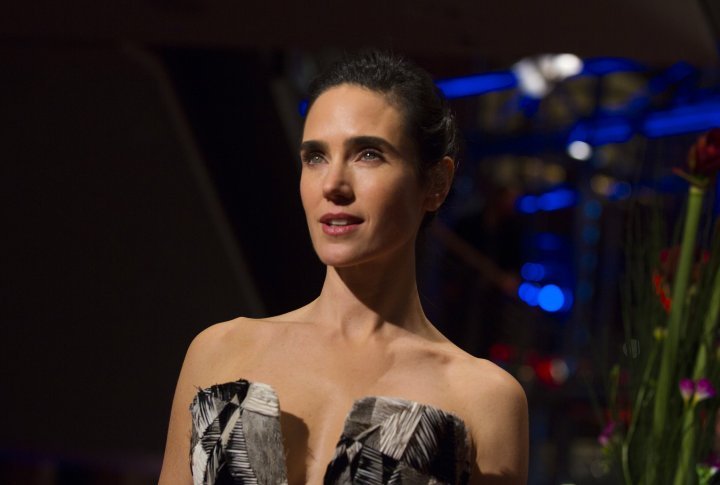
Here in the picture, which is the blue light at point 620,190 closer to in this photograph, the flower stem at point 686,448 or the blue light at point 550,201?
the blue light at point 550,201

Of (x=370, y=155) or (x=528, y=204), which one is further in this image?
(x=528, y=204)

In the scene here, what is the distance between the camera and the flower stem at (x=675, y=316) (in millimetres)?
1700

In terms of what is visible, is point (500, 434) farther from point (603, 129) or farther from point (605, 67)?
point (605, 67)

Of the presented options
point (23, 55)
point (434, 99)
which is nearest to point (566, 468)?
point (23, 55)

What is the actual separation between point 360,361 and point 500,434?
194 mm

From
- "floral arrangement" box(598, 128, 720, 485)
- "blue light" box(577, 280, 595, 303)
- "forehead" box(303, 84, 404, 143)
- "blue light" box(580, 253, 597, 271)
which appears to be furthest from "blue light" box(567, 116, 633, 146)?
"forehead" box(303, 84, 404, 143)

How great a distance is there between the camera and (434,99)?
1527 millimetres

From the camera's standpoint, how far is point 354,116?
143 centimetres

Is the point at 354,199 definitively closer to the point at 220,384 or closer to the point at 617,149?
the point at 220,384

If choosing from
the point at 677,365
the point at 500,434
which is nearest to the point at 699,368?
the point at 677,365

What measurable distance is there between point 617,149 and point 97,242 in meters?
6.02

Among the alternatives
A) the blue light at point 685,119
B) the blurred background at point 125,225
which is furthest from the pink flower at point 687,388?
the blue light at point 685,119

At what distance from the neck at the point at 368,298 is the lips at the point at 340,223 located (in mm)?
78

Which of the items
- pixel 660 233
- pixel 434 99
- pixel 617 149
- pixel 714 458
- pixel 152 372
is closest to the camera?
pixel 434 99
